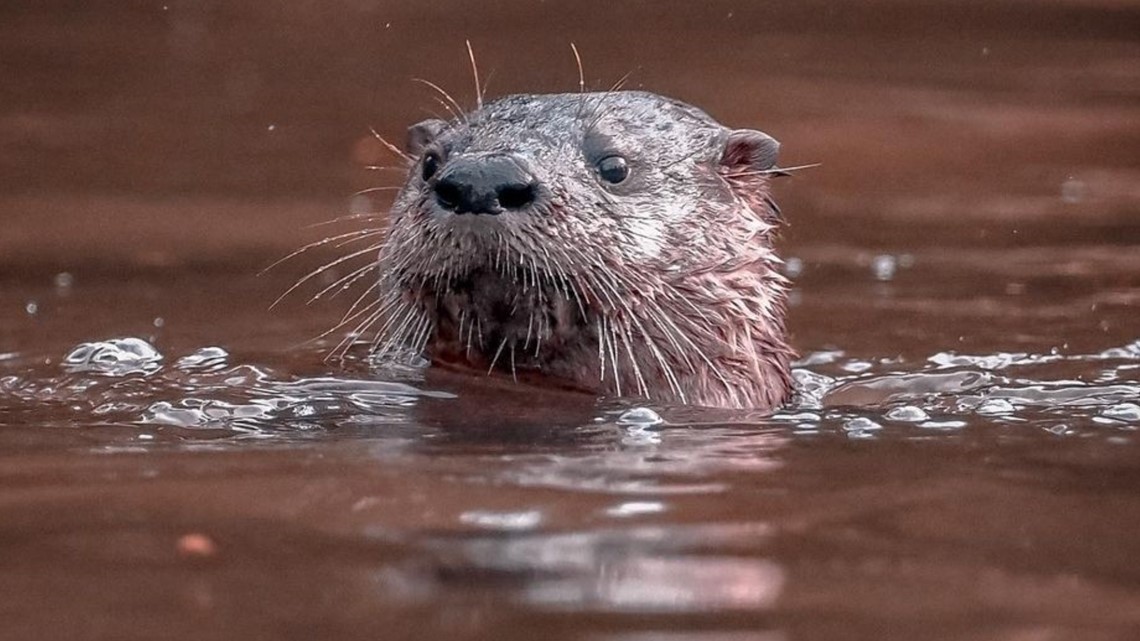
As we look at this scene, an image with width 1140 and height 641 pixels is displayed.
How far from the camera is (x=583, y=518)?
11.3 feet

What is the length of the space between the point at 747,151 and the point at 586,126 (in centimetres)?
52

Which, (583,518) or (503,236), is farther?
(503,236)

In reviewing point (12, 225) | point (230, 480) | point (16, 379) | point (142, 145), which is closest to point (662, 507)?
point (230, 480)

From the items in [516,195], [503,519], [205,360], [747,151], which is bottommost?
[503,519]

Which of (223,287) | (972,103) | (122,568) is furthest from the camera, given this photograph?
(972,103)

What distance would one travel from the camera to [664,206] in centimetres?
493

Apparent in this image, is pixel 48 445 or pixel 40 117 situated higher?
pixel 40 117

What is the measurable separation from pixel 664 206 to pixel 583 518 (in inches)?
63.4

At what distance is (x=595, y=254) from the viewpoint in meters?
4.55

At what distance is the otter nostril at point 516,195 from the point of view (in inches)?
172

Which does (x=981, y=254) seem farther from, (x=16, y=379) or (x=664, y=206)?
(x=16, y=379)

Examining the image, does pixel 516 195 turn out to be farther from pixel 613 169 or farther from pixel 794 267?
pixel 794 267

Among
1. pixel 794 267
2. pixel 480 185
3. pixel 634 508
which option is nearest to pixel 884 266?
pixel 794 267

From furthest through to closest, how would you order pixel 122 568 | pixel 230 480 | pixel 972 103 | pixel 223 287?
pixel 972 103 → pixel 223 287 → pixel 230 480 → pixel 122 568
